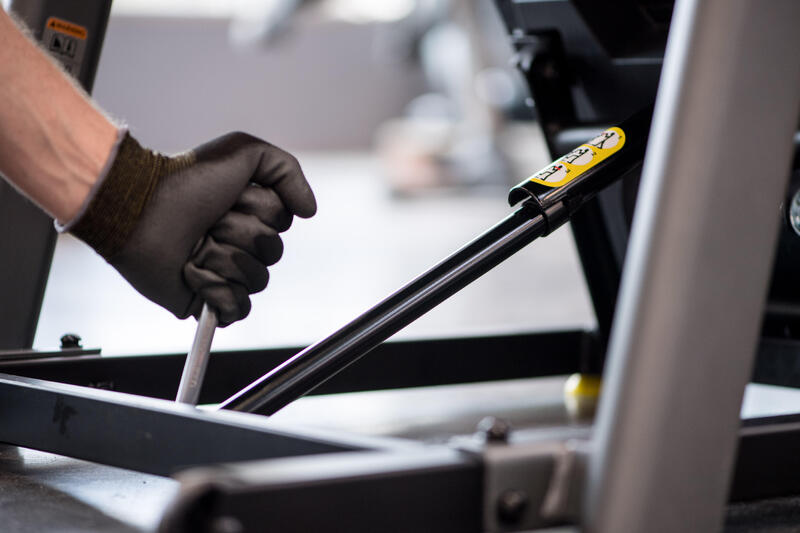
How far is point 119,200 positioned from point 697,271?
1.48ft

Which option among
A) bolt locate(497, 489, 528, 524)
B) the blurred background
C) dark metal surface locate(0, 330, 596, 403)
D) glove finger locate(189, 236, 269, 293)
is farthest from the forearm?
the blurred background

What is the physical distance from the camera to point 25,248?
1213 mm

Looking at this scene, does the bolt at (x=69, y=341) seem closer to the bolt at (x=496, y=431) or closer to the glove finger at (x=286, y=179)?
the glove finger at (x=286, y=179)

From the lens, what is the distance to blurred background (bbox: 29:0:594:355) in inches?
114

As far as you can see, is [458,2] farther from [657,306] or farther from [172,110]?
[657,306]

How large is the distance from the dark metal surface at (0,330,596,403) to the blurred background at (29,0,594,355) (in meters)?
0.98

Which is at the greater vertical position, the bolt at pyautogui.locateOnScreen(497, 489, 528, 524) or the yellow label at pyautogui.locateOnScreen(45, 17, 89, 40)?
the yellow label at pyautogui.locateOnScreen(45, 17, 89, 40)

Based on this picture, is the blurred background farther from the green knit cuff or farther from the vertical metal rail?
the vertical metal rail

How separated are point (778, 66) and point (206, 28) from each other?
8.94m

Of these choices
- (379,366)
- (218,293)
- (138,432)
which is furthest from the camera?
(379,366)

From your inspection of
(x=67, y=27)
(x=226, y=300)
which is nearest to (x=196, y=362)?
(x=226, y=300)

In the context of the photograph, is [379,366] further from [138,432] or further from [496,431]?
[496,431]

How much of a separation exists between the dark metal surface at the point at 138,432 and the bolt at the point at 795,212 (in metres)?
0.66

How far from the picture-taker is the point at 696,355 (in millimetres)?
584
